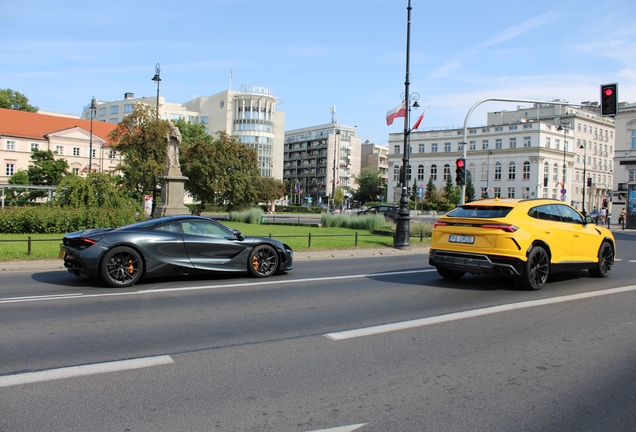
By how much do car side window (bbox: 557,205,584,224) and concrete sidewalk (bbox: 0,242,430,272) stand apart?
6.85 m

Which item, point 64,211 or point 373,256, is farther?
point 64,211

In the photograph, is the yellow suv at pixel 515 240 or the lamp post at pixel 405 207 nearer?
the yellow suv at pixel 515 240

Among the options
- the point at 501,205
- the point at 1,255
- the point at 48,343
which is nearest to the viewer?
the point at 48,343

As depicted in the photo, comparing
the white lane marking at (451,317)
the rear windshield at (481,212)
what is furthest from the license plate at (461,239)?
the white lane marking at (451,317)

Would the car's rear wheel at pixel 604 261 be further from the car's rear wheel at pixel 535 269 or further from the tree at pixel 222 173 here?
the tree at pixel 222 173

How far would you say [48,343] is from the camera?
18.7ft

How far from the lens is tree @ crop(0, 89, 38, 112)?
290ft

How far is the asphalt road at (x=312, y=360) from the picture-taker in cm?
393

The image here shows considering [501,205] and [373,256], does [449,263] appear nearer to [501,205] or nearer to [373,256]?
[501,205]

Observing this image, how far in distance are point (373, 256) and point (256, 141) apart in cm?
9772

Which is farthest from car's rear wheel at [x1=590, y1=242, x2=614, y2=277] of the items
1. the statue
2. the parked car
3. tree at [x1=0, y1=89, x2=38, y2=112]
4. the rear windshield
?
tree at [x1=0, y1=89, x2=38, y2=112]

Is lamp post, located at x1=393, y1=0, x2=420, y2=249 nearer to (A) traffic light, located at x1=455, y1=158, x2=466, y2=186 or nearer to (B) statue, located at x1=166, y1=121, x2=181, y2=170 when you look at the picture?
(A) traffic light, located at x1=455, y1=158, x2=466, y2=186

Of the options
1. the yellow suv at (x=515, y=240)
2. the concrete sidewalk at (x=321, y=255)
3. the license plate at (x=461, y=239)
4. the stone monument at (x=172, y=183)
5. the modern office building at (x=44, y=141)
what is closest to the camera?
the yellow suv at (x=515, y=240)

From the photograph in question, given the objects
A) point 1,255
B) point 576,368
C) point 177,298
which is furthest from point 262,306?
point 1,255
